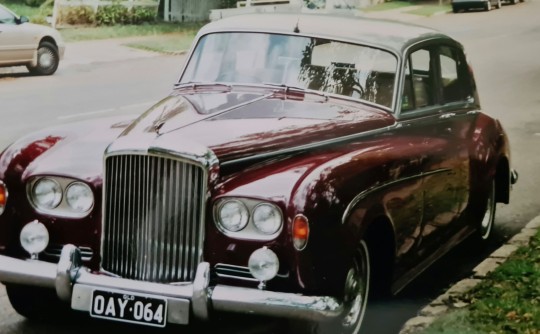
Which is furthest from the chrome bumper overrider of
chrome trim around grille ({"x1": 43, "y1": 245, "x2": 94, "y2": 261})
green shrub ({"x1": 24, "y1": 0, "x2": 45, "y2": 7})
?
green shrub ({"x1": 24, "y1": 0, "x2": 45, "y2": 7})

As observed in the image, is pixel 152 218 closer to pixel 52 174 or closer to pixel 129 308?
pixel 129 308

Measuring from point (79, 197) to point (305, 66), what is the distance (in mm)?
1799

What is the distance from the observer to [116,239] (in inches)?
180

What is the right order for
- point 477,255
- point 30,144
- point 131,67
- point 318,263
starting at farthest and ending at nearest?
point 131,67, point 477,255, point 30,144, point 318,263

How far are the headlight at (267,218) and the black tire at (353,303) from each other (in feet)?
1.60

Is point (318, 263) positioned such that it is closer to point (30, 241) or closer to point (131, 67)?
point (30, 241)

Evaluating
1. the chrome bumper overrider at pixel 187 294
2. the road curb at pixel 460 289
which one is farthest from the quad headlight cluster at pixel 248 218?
the road curb at pixel 460 289

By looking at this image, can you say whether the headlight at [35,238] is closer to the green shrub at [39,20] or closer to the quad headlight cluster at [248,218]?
the quad headlight cluster at [248,218]

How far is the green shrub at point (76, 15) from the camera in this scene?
53.2ft

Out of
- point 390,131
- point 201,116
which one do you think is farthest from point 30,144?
point 390,131

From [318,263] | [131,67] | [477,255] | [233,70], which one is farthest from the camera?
[131,67]

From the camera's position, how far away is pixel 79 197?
4.67 metres

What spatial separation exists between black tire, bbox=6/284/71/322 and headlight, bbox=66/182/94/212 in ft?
2.06

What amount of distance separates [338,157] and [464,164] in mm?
1633
